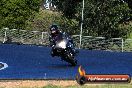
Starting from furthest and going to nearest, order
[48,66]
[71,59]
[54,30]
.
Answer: [71,59] → [48,66] → [54,30]

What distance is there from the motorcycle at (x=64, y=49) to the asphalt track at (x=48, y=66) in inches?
13.1

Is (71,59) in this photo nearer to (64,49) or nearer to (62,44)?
(64,49)

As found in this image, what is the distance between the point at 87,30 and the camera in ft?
140

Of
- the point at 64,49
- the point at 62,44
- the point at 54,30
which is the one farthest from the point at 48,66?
the point at 54,30

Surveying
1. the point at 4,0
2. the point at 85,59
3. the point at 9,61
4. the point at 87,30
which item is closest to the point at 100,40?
the point at 87,30

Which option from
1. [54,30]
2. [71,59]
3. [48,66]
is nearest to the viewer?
[54,30]

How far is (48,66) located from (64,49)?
0.94 m

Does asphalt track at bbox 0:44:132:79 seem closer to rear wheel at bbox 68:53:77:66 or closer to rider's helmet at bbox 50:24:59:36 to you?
rear wheel at bbox 68:53:77:66

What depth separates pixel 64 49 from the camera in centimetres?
1970

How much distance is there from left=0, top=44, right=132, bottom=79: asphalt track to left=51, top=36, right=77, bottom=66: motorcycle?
1.09 feet

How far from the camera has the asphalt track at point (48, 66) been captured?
54.4 feet

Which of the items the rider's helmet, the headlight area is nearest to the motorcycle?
the headlight area

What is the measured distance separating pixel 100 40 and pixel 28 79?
22321 millimetres

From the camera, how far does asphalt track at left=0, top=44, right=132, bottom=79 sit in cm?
1659
